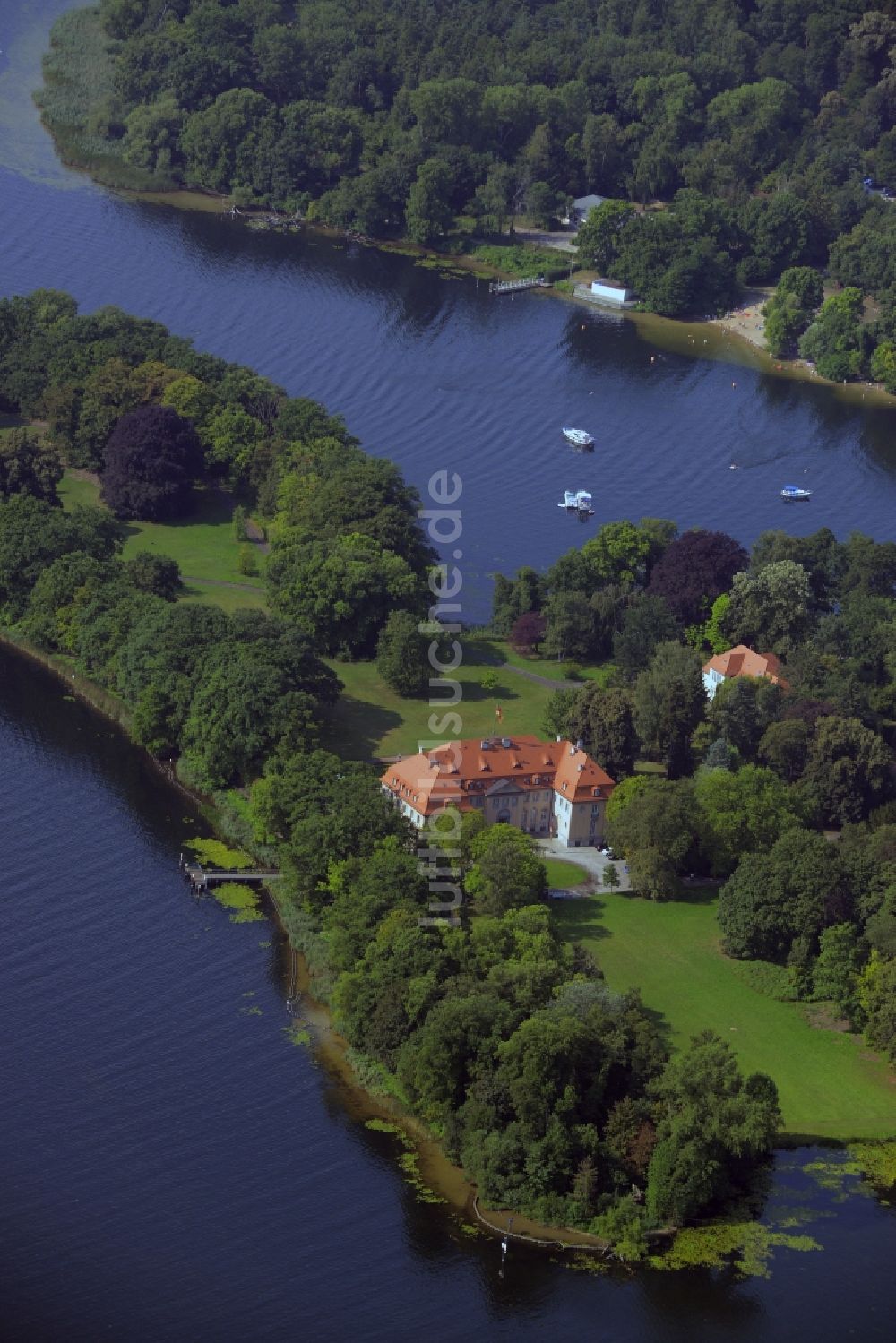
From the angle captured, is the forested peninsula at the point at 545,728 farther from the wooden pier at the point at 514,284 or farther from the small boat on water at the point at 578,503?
the wooden pier at the point at 514,284

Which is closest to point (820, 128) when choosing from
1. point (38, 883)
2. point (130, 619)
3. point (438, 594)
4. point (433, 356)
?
point (433, 356)

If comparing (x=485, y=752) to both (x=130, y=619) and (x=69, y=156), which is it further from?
(x=69, y=156)

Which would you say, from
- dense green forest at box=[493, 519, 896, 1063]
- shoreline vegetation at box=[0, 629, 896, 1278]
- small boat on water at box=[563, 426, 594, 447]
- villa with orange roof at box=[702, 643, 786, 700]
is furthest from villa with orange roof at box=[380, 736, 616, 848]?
small boat on water at box=[563, 426, 594, 447]

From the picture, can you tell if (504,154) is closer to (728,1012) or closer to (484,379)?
(484,379)

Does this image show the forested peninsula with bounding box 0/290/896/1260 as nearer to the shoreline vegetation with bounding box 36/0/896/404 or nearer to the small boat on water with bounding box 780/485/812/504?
the small boat on water with bounding box 780/485/812/504

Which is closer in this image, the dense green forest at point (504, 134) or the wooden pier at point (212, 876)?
the wooden pier at point (212, 876)

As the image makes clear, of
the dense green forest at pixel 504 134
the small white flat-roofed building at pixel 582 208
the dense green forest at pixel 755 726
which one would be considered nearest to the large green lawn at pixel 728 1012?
the dense green forest at pixel 755 726
